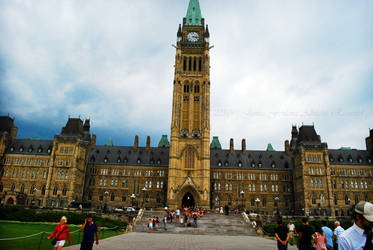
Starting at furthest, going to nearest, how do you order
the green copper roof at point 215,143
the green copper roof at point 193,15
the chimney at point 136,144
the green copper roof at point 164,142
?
the green copper roof at point 164,142 → the green copper roof at point 215,143 → the chimney at point 136,144 → the green copper roof at point 193,15

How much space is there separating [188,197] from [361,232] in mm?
62090

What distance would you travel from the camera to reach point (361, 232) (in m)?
4.14

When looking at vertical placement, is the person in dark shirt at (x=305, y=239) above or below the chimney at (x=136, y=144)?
below

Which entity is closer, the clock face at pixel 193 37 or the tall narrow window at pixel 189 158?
the tall narrow window at pixel 189 158

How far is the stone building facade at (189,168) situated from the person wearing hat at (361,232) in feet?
192

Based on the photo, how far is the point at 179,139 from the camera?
66.5 m

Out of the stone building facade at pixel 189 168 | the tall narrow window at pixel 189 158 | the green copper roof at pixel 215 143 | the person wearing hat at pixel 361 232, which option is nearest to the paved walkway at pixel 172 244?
the person wearing hat at pixel 361 232

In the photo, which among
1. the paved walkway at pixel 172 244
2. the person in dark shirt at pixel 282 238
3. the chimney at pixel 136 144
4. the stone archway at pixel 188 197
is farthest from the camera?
the chimney at pixel 136 144

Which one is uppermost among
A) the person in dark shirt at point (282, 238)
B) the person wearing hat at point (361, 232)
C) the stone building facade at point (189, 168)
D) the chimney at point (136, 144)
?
the chimney at point (136, 144)

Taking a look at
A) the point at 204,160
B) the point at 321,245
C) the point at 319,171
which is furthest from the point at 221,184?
the point at 321,245

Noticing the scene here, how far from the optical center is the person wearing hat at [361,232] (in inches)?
160

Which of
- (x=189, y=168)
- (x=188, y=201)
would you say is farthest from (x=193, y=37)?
(x=188, y=201)

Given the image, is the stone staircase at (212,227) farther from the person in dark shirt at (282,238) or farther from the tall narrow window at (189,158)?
the person in dark shirt at (282,238)

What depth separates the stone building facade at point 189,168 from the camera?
64812 mm
